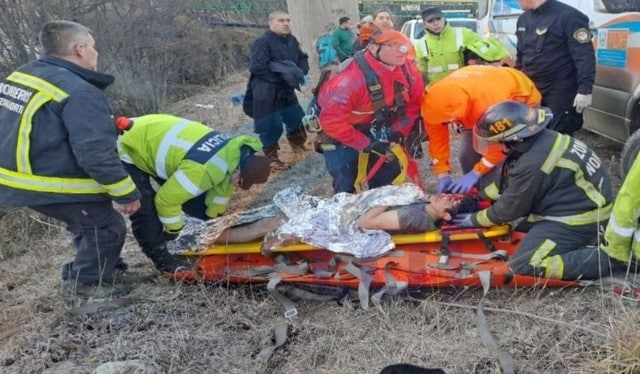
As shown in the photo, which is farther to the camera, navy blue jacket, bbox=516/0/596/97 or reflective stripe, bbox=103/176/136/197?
navy blue jacket, bbox=516/0/596/97

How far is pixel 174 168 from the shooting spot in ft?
11.1

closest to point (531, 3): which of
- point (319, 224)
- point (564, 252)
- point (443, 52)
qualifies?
point (443, 52)

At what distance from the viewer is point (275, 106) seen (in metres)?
5.88

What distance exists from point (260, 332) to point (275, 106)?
10.8 feet

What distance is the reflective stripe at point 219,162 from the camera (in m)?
3.34

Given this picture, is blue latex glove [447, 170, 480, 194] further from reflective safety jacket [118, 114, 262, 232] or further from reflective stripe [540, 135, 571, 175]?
reflective safety jacket [118, 114, 262, 232]

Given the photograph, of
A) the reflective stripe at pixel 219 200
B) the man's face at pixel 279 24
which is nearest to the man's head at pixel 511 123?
the reflective stripe at pixel 219 200

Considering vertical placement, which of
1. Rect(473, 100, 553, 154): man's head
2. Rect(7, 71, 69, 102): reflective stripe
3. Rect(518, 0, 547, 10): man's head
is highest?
Rect(7, 71, 69, 102): reflective stripe

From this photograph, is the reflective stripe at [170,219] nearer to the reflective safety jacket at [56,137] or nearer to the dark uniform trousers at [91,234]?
the dark uniform trousers at [91,234]

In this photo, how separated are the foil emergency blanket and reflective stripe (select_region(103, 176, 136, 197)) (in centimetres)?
62

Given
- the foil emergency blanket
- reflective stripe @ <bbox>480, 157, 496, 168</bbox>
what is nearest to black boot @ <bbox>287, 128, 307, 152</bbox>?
the foil emergency blanket

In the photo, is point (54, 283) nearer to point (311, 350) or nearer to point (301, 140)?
point (311, 350)

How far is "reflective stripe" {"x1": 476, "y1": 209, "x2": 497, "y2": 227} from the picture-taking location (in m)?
3.20

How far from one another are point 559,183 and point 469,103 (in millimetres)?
808
